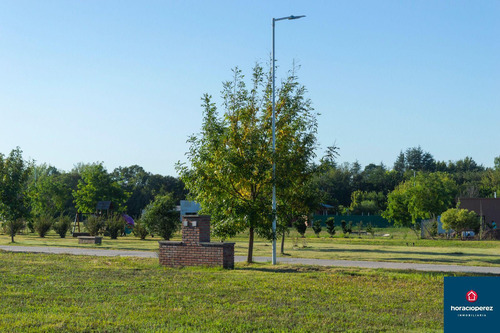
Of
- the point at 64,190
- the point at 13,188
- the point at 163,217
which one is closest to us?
the point at 13,188

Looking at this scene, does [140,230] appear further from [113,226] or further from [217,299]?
[217,299]

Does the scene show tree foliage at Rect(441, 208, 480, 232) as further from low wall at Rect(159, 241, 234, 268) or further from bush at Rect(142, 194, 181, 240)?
low wall at Rect(159, 241, 234, 268)

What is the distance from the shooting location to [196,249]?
1959cm

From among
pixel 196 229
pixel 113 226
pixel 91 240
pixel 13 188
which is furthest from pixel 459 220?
pixel 13 188

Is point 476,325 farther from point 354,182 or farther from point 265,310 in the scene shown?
point 354,182

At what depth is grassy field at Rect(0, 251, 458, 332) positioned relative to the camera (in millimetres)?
9711

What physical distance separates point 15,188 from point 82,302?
87.5 feet

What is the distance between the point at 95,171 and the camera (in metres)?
59.1

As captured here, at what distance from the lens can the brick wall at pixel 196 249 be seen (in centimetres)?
1917

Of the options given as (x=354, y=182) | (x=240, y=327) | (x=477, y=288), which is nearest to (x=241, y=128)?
(x=240, y=327)

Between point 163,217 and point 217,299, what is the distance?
96.8 feet

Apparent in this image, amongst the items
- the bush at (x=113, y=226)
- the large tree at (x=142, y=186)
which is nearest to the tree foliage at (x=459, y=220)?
the bush at (x=113, y=226)

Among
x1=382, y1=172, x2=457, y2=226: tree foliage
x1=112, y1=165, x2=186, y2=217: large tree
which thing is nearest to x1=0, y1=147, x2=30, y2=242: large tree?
x1=382, y1=172, x2=457, y2=226: tree foliage

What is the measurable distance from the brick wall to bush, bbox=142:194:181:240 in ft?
69.6
